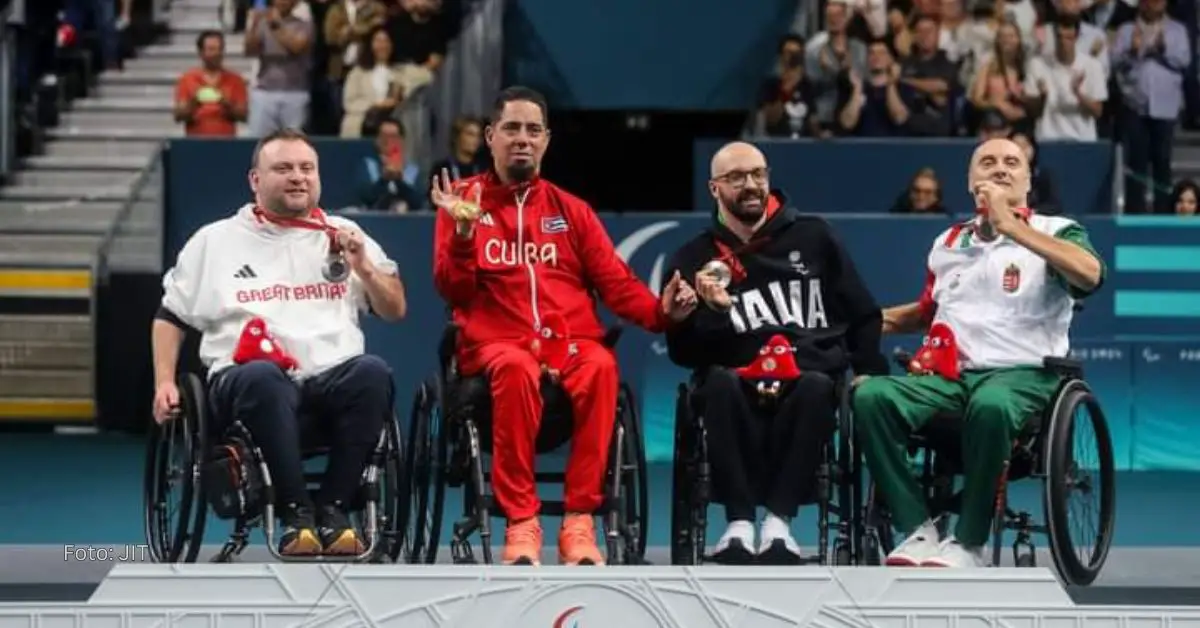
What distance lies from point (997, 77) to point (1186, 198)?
4.79 ft

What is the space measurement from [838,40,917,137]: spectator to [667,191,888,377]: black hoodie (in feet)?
18.3

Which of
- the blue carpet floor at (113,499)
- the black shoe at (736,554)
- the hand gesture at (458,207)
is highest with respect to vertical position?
the hand gesture at (458,207)

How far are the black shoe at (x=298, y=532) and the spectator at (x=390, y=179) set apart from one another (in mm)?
5007

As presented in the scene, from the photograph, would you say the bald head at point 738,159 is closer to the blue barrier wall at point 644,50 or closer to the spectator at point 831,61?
the spectator at point 831,61

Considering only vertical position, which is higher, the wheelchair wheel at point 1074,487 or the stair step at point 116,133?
the stair step at point 116,133

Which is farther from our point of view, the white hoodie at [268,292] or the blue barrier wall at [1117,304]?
the blue barrier wall at [1117,304]

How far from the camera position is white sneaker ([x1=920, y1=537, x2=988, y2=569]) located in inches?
273

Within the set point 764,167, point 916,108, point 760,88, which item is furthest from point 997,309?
point 760,88

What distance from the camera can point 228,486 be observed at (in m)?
6.87

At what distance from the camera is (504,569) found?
5.99 metres

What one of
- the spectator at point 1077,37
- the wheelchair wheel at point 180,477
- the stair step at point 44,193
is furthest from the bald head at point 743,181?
the stair step at point 44,193

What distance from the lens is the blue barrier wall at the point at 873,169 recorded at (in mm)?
12156

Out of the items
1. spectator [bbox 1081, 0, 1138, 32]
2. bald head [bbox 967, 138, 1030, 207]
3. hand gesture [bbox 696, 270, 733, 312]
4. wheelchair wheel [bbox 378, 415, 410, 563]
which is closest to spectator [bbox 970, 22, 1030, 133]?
spectator [bbox 1081, 0, 1138, 32]

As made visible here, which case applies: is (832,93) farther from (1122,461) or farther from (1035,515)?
(1035,515)
